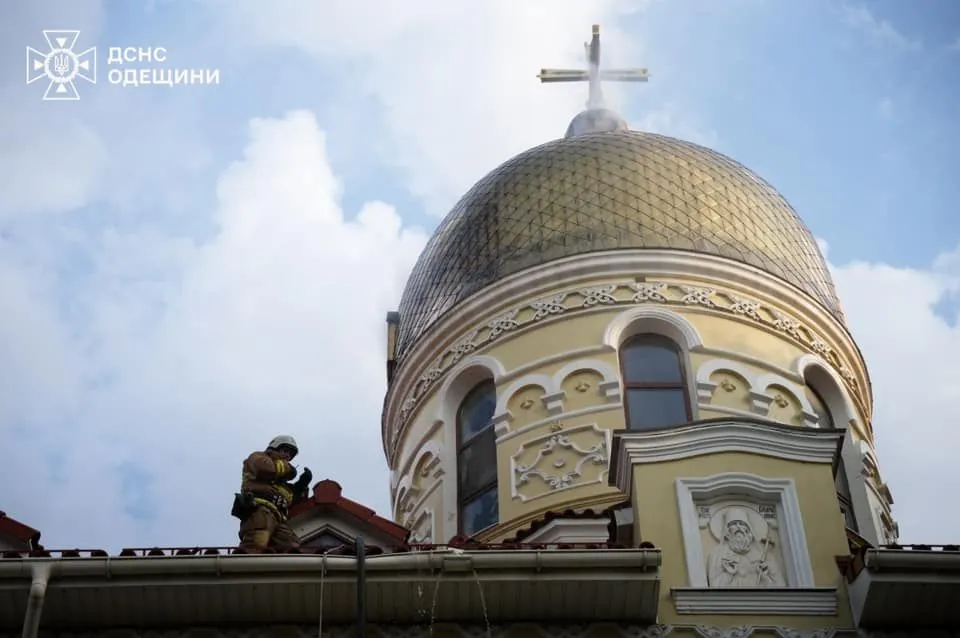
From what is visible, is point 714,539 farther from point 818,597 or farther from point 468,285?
point 468,285

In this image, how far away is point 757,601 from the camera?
16281mm

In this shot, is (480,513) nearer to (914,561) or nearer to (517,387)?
(517,387)

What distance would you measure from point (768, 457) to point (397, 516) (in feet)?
26.8

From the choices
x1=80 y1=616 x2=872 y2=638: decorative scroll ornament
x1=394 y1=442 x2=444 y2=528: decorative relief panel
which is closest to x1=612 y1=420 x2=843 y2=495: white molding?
x1=80 y1=616 x2=872 y2=638: decorative scroll ornament

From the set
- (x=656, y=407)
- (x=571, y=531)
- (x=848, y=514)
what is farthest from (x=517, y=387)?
(x=848, y=514)

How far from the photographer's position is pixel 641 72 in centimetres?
3183

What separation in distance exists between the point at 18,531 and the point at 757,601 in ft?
23.4

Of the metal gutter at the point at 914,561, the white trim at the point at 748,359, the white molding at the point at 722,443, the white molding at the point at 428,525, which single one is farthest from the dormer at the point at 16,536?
the white trim at the point at 748,359

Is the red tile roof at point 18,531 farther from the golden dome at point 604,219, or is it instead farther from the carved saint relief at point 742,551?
the golden dome at point 604,219

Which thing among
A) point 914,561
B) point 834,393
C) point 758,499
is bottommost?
point 914,561

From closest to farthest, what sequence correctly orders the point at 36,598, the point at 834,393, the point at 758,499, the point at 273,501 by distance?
the point at 36,598 < the point at 273,501 < the point at 758,499 < the point at 834,393

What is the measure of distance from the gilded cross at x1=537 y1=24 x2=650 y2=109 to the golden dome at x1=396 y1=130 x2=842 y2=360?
4.96m

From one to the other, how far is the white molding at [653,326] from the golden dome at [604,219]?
1.18 metres

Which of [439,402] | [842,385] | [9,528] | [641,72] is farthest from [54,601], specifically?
[641,72]
